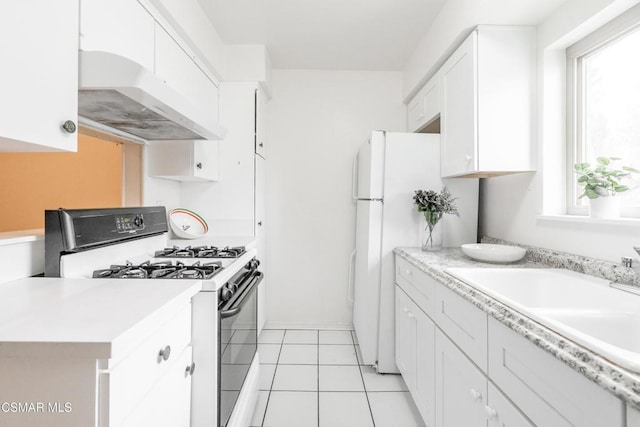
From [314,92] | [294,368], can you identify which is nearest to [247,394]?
[294,368]

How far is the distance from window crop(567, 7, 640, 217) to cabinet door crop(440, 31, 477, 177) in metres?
0.46

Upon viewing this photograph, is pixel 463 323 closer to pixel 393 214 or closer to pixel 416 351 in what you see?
pixel 416 351

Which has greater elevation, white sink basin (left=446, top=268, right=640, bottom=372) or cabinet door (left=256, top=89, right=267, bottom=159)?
cabinet door (left=256, top=89, right=267, bottom=159)

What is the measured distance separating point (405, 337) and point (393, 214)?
0.81 metres

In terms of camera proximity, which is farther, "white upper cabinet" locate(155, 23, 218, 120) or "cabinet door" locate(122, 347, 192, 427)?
"white upper cabinet" locate(155, 23, 218, 120)

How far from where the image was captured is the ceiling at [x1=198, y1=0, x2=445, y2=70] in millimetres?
2107

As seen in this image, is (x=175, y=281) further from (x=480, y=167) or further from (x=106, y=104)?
(x=480, y=167)

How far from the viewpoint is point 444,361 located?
4.46 ft

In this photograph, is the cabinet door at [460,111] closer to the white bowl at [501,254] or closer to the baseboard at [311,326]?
the white bowl at [501,254]

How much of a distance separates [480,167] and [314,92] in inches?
73.3

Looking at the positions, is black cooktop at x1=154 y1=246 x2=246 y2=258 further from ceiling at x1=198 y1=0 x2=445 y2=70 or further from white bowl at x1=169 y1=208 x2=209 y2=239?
ceiling at x1=198 y1=0 x2=445 y2=70

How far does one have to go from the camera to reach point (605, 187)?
130 centimetres

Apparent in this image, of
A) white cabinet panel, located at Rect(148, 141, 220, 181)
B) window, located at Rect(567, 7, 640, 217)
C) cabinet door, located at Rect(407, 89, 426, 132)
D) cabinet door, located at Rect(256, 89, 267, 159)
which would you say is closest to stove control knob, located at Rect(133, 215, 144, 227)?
white cabinet panel, located at Rect(148, 141, 220, 181)

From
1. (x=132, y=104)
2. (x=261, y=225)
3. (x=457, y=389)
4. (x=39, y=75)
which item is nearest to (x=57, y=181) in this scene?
(x=132, y=104)
